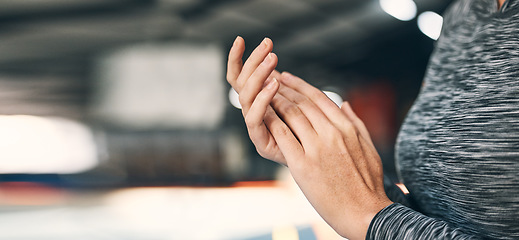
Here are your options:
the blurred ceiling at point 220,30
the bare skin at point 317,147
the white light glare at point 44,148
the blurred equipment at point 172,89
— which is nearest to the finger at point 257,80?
the bare skin at point 317,147

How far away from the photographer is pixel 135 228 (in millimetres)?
2420

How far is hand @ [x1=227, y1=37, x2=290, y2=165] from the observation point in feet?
1.35

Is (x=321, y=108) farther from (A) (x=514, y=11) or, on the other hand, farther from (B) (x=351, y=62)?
(B) (x=351, y=62)

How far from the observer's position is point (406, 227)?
36 cm

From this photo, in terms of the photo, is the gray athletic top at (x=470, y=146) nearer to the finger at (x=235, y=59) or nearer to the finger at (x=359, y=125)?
the finger at (x=359, y=125)

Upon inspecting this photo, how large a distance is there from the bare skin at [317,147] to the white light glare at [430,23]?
6.82 meters

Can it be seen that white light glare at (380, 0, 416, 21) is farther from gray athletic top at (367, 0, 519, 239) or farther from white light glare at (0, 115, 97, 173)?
white light glare at (0, 115, 97, 173)

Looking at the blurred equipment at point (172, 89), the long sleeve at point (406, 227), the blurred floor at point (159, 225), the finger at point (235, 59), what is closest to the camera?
the long sleeve at point (406, 227)

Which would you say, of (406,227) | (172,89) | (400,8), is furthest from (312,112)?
(172,89)

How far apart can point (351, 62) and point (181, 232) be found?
779 cm

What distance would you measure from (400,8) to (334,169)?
7249mm

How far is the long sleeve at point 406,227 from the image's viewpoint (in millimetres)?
350

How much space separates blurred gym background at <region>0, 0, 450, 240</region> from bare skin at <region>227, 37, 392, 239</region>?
502cm

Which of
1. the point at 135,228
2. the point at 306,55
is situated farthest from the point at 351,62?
the point at 135,228
